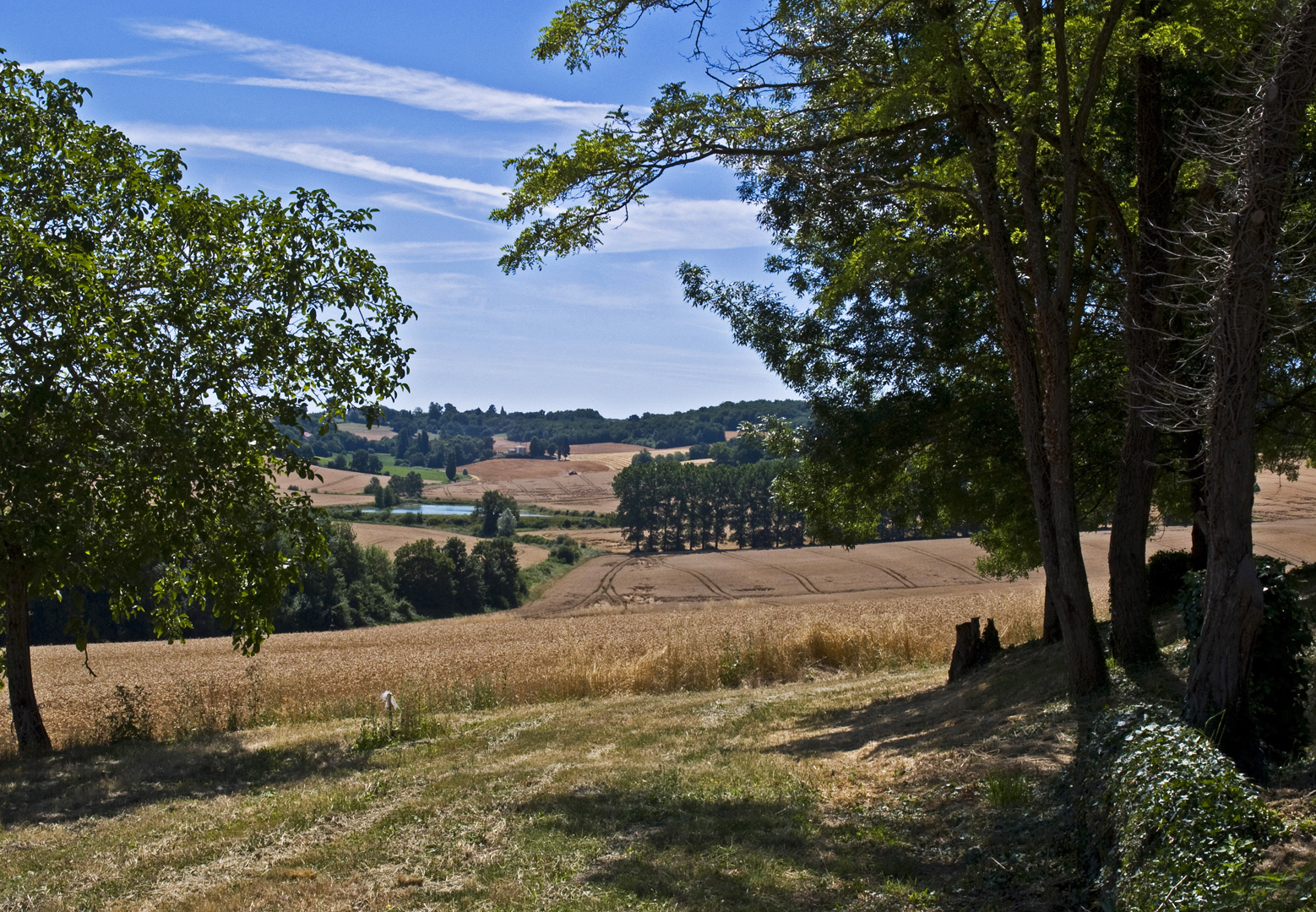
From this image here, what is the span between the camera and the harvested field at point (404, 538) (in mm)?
67812

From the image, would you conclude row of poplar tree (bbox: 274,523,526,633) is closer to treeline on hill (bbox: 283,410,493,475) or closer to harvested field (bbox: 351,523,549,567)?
harvested field (bbox: 351,523,549,567)

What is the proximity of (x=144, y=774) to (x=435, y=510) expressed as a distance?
91247 millimetres

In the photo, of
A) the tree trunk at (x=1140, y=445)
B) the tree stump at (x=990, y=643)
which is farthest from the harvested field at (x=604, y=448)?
the tree trunk at (x=1140, y=445)

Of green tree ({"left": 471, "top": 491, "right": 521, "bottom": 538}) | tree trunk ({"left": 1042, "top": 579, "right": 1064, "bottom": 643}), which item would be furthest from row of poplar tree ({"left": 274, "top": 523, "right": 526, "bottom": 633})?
tree trunk ({"left": 1042, "top": 579, "right": 1064, "bottom": 643})

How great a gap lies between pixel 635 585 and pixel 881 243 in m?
49.2

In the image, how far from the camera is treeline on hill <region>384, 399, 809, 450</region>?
139012mm

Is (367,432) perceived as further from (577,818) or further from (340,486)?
(577,818)

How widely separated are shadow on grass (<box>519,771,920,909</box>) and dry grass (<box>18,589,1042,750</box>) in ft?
31.2

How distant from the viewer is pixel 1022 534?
13.8 meters

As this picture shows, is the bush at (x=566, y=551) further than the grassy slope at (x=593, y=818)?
Yes

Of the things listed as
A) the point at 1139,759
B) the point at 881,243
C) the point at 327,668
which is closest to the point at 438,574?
the point at 327,668

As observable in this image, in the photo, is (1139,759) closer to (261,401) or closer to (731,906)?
(731,906)

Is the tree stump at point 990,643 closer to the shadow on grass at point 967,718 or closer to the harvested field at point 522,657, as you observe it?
the shadow on grass at point 967,718

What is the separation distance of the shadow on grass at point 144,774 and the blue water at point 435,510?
84.2 metres
